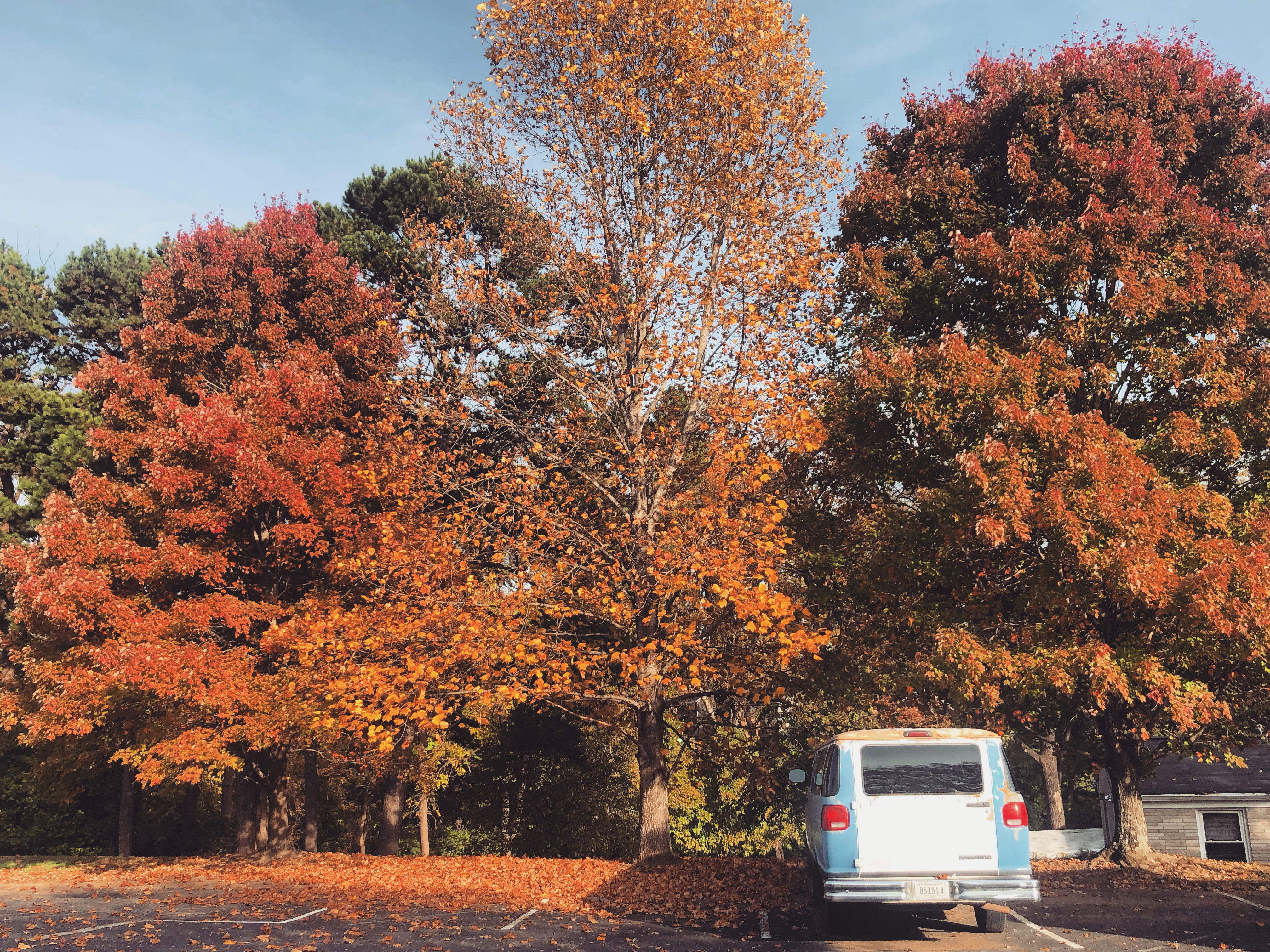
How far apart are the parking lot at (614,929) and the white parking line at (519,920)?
0.03 m

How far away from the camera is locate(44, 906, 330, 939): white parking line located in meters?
9.34

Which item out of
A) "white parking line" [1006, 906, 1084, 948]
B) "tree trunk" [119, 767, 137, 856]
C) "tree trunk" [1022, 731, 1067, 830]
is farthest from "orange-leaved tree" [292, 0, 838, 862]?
"tree trunk" [1022, 731, 1067, 830]

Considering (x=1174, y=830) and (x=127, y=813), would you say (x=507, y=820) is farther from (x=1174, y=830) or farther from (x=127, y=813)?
(x=1174, y=830)

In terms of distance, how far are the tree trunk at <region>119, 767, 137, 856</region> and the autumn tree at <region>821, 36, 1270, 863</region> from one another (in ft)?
67.8

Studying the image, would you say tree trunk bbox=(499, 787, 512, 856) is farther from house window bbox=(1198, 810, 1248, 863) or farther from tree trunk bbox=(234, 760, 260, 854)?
house window bbox=(1198, 810, 1248, 863)

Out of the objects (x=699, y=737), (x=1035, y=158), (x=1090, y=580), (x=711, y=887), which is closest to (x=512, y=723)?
(x=699, y=737)

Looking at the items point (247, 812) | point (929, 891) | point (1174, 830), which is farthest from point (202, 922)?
point (1174, 830)

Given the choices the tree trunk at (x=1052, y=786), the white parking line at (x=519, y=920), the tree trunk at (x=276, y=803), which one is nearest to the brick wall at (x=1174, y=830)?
the tree trunk at (x=1052, y=786)

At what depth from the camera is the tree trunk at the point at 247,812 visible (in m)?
19.1

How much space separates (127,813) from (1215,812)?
3046 centimetres

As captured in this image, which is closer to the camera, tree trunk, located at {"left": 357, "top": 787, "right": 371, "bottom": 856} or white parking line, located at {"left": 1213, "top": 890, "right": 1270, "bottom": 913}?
white parking line, located at {"left": 1213, "top": 890, "right": 1270, "bottom": 913}

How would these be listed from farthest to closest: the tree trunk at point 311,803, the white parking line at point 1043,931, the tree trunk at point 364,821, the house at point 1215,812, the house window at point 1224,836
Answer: the tree trunk at point 364,821 → the house window at point 1224,836 → the house at point 1215,812 → the tree trunk at point 311,803 → the white parking line at point 1043,931

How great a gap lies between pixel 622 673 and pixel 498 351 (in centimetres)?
857

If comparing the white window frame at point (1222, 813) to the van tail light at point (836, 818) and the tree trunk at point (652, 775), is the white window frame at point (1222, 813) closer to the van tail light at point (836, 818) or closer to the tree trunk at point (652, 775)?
the tree trunk at point (652, 775)
